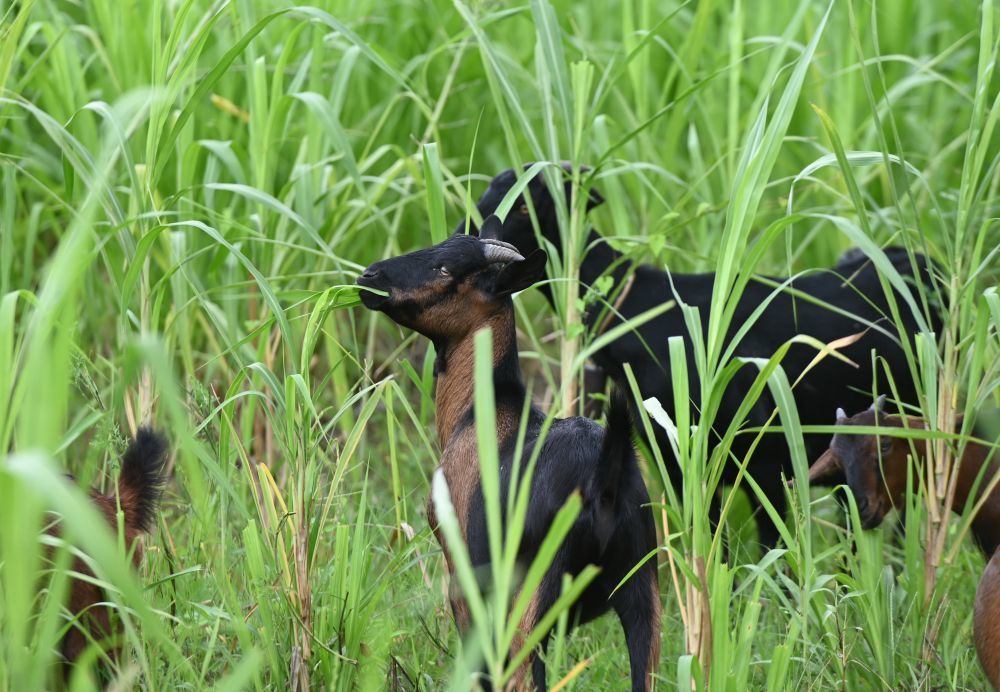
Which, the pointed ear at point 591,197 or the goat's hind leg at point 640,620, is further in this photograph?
the pointed ear at point 591,197

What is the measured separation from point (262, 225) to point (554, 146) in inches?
41.5

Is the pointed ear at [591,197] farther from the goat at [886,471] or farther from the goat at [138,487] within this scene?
the goat at [138,487]

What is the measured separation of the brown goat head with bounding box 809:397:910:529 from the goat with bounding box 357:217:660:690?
35.6 inches

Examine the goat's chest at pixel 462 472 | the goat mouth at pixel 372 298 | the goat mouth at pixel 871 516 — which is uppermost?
the goat mouth at pixel 372 298

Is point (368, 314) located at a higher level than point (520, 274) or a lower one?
lower

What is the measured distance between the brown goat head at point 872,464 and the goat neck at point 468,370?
0.99 metres

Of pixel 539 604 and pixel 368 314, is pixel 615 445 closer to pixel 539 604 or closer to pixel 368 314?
pixel 539 604

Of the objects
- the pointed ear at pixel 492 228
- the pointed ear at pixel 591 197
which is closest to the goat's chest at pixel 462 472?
the pointed ear at pixel 492 228

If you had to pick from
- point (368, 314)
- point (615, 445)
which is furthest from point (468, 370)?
point (368, 314)

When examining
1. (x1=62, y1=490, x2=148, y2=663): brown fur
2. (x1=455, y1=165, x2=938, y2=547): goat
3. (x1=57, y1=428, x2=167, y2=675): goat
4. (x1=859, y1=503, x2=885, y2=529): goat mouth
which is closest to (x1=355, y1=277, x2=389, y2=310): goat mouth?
(x1=57, y1=428, x2=167, y2=675): goat

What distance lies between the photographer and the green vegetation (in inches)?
101

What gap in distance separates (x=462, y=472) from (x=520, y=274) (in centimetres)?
48

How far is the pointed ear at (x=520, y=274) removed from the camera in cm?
296

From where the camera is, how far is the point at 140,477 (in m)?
3.04
